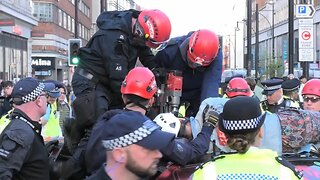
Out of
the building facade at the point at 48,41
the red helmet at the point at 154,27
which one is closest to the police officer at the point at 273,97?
the red helmet at the point at 154,27

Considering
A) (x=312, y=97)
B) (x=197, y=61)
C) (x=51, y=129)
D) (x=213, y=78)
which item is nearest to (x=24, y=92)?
(x=197, y=61)

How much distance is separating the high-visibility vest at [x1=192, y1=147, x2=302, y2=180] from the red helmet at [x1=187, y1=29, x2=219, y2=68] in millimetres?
2508

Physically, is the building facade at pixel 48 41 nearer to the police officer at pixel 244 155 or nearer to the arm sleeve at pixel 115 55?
the arm sleeve at pixel 115 55

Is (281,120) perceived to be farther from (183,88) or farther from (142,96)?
(183,88)

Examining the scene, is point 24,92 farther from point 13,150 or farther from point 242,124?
point 242,124

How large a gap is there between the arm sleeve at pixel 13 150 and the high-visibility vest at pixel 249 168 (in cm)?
174

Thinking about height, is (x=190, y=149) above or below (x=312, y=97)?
below

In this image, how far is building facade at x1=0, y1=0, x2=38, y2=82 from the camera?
1347 inches

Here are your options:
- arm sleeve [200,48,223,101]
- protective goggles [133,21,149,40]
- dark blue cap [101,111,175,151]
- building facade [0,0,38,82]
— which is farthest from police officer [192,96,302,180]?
Result: building facade [0,0,38,82]

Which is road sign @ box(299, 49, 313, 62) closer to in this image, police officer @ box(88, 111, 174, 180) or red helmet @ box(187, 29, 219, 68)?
red helmet @ box(187, 29, 219, 68)

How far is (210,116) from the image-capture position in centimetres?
459

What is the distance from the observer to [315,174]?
386cm

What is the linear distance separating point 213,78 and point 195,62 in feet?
1.33

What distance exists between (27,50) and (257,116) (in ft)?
129
